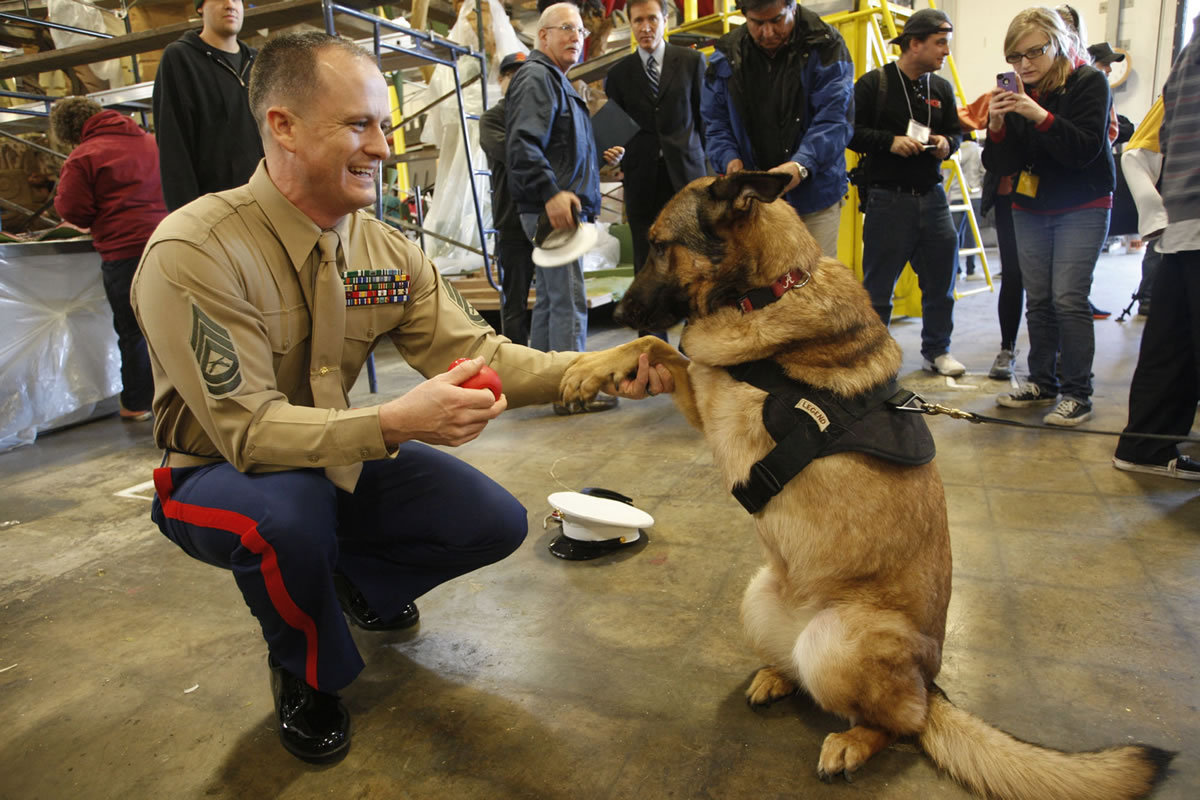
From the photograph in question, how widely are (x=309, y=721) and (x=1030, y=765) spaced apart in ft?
5.04

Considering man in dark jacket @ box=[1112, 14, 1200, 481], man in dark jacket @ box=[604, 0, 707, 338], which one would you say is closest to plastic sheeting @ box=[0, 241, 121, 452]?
man in dark jacket @ box=[604, 0, 707, 338]

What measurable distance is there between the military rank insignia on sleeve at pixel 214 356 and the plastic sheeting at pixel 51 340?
3864 millimetres

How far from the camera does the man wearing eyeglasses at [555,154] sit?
155 inches

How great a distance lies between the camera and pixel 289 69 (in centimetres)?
163

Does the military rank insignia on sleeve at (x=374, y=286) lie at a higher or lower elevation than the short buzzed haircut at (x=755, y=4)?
lower

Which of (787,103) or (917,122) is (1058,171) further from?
(787,103)

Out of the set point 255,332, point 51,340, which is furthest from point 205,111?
point 255,332

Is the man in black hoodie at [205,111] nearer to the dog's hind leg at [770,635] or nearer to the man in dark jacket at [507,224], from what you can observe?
the man in dark jacket at [507,224]

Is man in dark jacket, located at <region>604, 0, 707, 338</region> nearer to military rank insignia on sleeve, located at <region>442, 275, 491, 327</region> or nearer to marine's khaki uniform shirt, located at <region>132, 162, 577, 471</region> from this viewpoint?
military rank insignia on sleeve, located at <region>442, 275, 491, 327</region>

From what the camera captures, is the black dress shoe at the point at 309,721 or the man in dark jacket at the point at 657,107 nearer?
the black dress shoe at the point at 309,721

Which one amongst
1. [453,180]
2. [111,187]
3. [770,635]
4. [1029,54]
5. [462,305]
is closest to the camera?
[770,635]

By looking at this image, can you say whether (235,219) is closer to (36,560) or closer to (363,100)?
(363,100)

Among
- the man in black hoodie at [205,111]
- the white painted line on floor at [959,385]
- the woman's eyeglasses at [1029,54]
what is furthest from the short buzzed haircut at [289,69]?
the white painted line on floor at [959,385]

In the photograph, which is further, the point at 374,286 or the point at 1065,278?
the point at 1065,278
